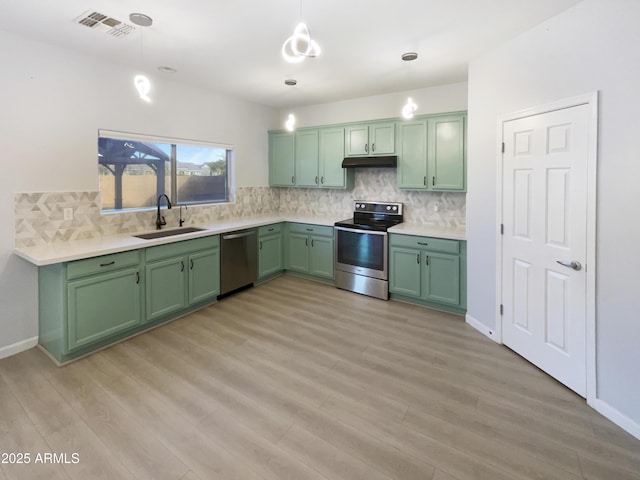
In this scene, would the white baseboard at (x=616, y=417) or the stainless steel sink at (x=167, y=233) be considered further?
the stainless steel sink at (x=167, y=233)

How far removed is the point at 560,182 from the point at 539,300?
95 centimetres

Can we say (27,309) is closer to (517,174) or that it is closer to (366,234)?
(366,234)

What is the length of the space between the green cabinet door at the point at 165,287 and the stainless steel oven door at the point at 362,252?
204cm

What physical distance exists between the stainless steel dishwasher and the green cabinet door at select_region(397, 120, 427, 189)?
2169mm

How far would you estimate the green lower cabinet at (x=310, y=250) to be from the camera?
192 inches

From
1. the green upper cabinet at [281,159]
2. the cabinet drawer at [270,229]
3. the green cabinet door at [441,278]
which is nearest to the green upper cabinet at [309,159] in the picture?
the green upper cabinet at [281,159]

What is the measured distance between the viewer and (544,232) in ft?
8.79

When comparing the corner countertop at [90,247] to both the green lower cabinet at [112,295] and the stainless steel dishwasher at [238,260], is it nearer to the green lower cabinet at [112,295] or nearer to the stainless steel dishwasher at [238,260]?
the green lower cabinet at [112,295]

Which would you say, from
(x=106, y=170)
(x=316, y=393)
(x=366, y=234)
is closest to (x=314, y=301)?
(x=366, y=234)

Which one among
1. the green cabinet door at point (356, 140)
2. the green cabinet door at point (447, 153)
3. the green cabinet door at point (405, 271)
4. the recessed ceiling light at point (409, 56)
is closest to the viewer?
the recessed ceiling light at point (409, 56)

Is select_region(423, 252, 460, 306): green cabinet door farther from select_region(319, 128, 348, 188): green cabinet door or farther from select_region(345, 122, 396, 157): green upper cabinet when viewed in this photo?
select_region(319, 128, 348, 188): green cabinet door

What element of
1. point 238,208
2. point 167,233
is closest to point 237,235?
point 167,233

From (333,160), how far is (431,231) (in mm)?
1824

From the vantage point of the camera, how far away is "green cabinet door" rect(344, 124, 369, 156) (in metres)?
4.66
